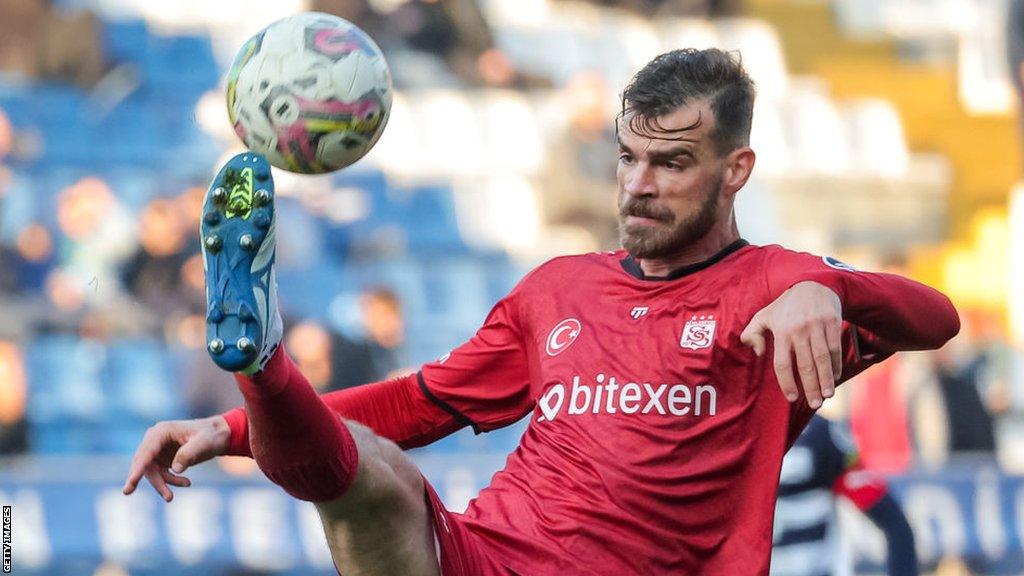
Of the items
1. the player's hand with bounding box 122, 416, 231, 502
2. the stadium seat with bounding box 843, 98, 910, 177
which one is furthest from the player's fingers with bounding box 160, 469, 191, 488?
the stadium seat with bounding box 843, 98, 910, 177

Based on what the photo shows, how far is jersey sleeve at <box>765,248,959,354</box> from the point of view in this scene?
413 cm

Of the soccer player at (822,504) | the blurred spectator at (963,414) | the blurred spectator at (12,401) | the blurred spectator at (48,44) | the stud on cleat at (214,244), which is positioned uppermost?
the blurred spectator at (48,44)

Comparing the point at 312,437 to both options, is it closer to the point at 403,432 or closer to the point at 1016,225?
the point at 403,432

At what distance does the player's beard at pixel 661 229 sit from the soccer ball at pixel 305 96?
0.74 meters

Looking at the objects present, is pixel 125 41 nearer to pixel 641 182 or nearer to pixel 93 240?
pixel 93 240

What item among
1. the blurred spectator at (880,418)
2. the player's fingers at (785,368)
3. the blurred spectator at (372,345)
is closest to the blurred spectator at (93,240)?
the blurred spectator at (372,345)

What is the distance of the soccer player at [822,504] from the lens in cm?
620

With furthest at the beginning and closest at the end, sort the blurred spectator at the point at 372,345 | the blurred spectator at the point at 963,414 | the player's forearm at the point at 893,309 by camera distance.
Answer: the blurred spectator at the point at 963,414, the blurred spectator at the point at 372,345, the player's forearm at the point at 893,309

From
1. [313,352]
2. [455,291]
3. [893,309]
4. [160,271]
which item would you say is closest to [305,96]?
[893,309]

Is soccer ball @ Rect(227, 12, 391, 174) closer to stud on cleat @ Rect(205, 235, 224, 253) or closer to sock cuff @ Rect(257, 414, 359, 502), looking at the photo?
stud on cleat @ Rect(205, 235, 224, 253)

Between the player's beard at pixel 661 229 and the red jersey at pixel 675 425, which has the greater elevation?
the player's beard at pixel 661 229

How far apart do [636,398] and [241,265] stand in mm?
1191

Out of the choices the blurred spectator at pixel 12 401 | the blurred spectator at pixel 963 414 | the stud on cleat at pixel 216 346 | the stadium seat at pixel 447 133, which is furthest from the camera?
the stadium seat at pixel 447 133

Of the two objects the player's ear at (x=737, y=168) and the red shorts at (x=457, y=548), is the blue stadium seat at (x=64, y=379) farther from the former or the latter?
the player's ear at (x=737, y=168)
